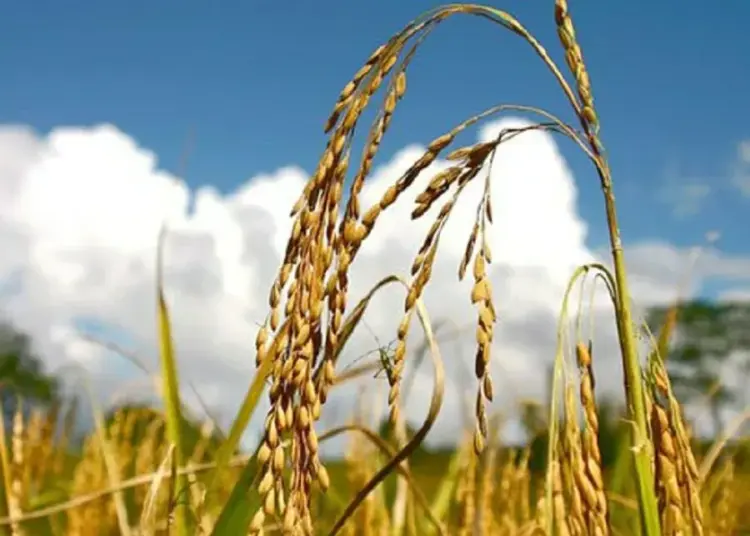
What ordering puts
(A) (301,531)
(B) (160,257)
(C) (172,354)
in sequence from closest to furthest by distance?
(A) (301,531) → (C) (172,354) → (B) (160,257)

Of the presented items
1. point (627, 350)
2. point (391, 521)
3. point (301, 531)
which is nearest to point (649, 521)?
point (627, 350)

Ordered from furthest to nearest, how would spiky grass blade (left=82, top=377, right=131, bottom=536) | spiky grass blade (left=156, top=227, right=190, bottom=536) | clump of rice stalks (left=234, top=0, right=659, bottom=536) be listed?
spiky grass blade (left=82, top=377, right=131, bottom=536), spiky grass blade (left=156, top=227, right=190, bottom=536), clump of rice stalks (left=234, top=0, right=659, bottom=536)

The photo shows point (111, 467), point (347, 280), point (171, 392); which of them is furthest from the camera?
point (111, 467)

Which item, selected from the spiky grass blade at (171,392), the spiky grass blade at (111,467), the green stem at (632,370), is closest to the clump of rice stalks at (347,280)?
the green stem at (632,370)

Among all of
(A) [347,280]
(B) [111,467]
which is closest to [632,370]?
(A) [347,280]

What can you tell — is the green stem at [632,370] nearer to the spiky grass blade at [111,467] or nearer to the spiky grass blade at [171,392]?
the spiky grass blade at [171,392]

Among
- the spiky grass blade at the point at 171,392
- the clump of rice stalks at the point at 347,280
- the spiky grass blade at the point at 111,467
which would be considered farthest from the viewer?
the spiky grass blade at the point at 111,467

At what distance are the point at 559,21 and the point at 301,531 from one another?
510 millimetres

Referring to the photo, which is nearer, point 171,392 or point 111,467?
point 171,392

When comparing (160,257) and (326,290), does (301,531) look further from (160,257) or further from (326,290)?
(160,257)

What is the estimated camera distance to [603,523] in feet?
3.06

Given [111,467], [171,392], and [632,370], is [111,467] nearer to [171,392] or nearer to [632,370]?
[171,392]

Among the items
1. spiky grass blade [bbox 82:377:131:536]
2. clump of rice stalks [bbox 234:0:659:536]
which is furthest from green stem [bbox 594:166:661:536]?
spiky grass blade [bbox 82:377:131:536]

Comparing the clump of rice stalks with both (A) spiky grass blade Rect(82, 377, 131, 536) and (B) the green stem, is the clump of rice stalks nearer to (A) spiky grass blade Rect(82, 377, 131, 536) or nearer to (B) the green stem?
(B) the green stem
